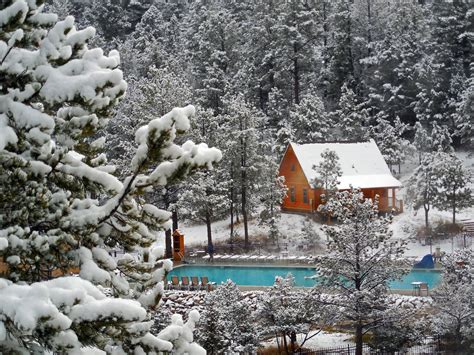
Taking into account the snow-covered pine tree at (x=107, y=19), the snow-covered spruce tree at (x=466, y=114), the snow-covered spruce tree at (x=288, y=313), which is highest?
the snow-covered pine tree at (x=107, y=19)

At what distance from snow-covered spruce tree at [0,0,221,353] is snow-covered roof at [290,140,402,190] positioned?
37.4m

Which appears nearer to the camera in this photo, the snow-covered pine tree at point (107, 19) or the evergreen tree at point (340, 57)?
the evergreen tree at point (340, 57)

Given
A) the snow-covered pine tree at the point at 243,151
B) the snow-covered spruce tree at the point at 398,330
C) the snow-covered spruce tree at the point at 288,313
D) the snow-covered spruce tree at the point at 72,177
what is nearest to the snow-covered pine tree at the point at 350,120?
the snow-covered pine tree at the point at 243,151

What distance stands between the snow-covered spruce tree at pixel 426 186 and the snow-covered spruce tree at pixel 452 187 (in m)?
0.23

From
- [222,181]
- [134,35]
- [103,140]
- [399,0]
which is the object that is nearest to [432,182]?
[222,181]

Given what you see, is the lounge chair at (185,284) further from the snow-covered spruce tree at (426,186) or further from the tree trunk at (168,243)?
the snow-covered spruce tree at (426,186)

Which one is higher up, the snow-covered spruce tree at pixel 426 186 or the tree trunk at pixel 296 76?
the tree trunk at pixel 296 76

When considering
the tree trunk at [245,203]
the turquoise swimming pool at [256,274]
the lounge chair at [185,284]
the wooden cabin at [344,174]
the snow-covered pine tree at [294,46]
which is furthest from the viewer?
the snow-covered pine tree at [294,46]

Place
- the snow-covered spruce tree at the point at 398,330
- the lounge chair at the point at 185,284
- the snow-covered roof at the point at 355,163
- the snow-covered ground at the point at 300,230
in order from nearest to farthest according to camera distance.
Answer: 1. the snow-covered spruce tree at the point at 398,330
2. the lounge chair at the point at 185,284
3. the snow-covered ground at the point at 300,230
4. the snow-covered roof at the point at 355,163

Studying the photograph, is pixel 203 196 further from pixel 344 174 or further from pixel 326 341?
pixel 326 341

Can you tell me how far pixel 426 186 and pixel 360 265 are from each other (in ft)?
63.1

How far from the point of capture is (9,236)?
4.76m

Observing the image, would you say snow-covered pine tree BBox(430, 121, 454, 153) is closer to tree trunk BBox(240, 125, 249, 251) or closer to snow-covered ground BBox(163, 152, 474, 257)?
snow-covered ground BBox(163, 152, 474, 257)

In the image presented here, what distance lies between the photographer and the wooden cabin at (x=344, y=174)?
42969 millimetres
